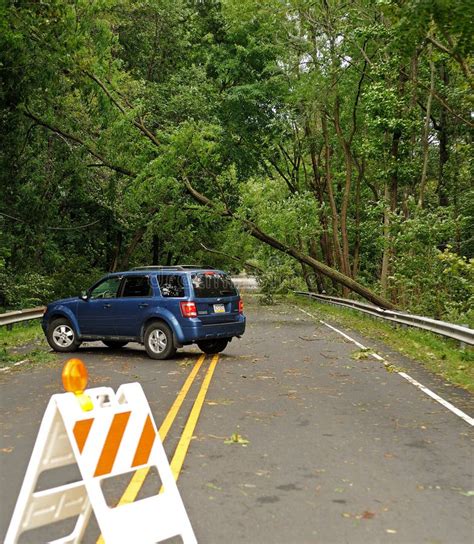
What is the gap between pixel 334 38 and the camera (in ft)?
87.4

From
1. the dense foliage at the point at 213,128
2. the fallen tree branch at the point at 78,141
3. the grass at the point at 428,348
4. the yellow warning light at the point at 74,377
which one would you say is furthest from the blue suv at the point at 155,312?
the fallen tree branch at the point at 78,141

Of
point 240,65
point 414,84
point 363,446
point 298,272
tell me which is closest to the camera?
point 363,446

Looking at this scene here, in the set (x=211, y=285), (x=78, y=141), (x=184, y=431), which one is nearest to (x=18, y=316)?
(x=211, y=285)

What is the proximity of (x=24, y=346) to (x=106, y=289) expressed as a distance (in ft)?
11.1

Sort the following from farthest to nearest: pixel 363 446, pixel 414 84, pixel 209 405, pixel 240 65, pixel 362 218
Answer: pixel 362 218, pixel 240 65, pixel 414 84, pixel 209 405, pixel 363 446

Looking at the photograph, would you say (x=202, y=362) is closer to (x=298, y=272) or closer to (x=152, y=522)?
(x=152, y=522)

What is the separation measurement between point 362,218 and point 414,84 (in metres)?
20.8

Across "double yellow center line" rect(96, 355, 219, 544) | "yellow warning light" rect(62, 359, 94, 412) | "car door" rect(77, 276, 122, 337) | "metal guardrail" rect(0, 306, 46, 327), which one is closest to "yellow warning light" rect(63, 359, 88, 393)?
"yellow warning light" rect(62, 359, 94, 412)

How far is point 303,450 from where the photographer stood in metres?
6.71

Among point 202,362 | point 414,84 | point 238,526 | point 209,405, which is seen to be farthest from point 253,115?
point 238,526

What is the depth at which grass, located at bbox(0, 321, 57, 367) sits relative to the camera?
1336 centimetres

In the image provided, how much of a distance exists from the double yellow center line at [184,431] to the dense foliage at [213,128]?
29.8 ft

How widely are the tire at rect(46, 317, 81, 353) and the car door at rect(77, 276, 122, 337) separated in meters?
0.48

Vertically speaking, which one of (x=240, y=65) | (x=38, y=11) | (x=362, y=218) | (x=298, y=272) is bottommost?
(x=298, y=272)
